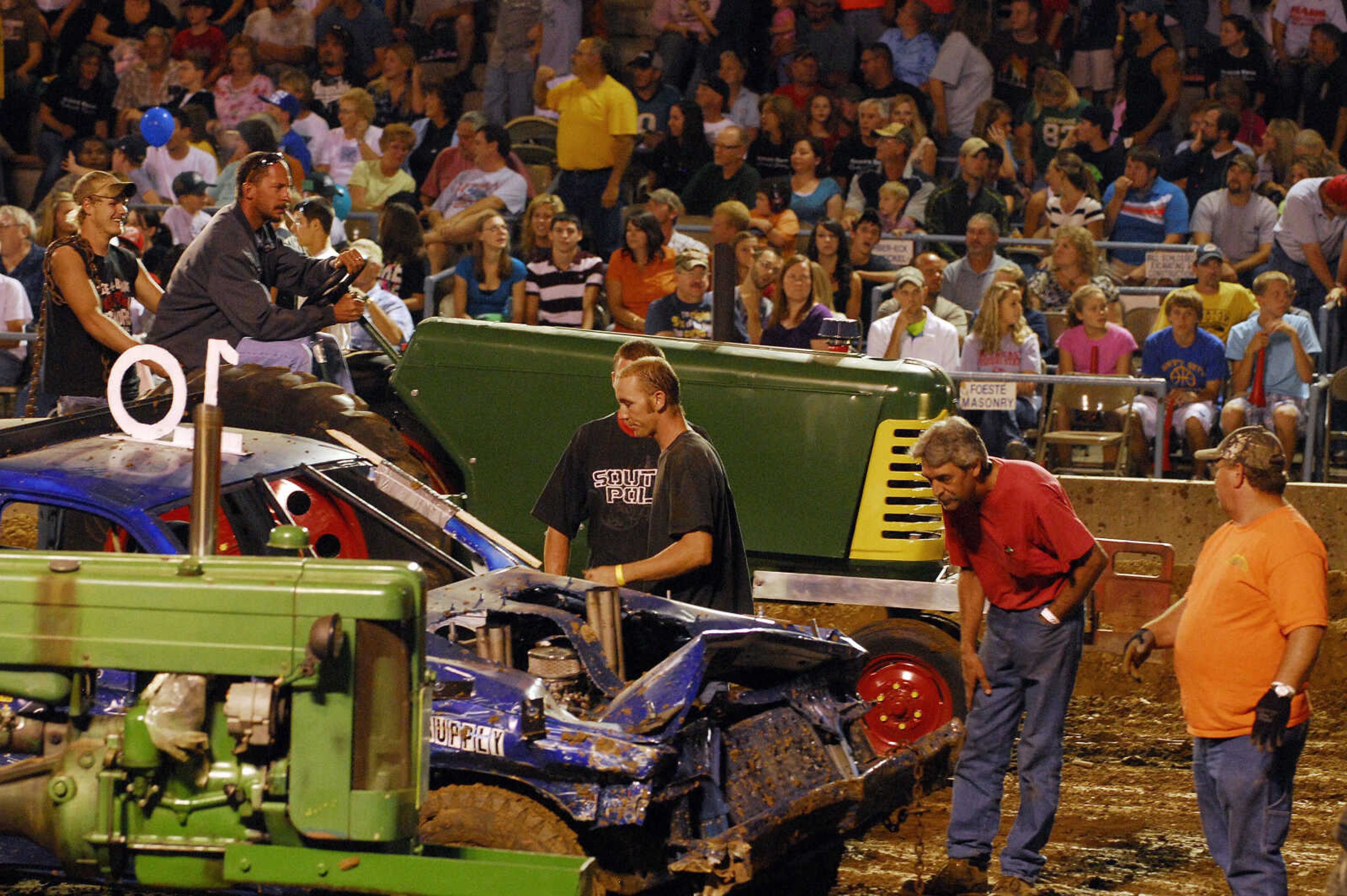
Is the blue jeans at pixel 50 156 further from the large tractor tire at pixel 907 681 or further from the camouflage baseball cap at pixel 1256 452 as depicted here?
the camouflage baseball cap at pixel 1256 452

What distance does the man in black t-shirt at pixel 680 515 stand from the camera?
660cm

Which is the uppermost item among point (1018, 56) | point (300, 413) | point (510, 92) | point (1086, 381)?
point (1018, 56)

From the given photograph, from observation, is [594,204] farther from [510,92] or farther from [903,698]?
[903,698]

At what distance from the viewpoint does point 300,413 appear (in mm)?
8180

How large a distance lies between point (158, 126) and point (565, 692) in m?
11.5

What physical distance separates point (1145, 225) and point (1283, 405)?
2.94 meters

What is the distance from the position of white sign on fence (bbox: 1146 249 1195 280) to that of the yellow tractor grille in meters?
6.13

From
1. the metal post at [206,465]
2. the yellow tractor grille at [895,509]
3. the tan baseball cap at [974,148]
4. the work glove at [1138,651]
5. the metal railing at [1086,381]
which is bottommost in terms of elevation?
the work glove at [1138,651]

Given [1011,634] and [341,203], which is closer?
[1011,634]

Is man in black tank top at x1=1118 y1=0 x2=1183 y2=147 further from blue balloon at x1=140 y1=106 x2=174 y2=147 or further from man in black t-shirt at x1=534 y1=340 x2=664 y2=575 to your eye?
man in black t-shirt at x1=534 y1=340 x2=664 y2=575

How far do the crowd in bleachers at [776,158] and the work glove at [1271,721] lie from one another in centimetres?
545

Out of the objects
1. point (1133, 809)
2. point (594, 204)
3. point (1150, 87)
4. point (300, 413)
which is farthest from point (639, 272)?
point (1150, 87)

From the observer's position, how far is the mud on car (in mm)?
5332

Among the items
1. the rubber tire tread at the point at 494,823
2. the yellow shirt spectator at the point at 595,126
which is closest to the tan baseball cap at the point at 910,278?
the yellow shirt spectator at the point at 595,126
